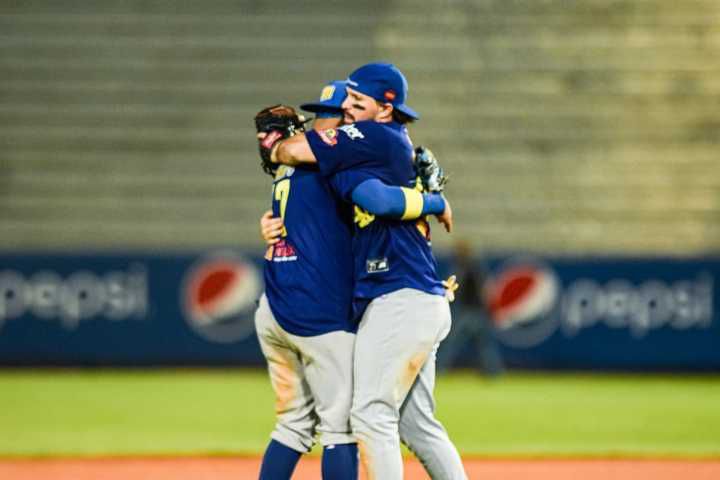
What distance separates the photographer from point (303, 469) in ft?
26.0

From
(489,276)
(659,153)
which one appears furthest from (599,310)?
(659,153)

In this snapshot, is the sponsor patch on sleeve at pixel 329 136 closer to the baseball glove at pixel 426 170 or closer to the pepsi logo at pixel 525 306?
the baseball glove at pixel 426 170

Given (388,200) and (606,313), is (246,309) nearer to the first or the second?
(606,313)

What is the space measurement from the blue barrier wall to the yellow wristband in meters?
9.45

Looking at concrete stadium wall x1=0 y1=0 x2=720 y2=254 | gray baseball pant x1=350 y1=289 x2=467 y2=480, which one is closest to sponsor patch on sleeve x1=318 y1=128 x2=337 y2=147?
gray baseball pant x1=350 y1=289 x2=467 y2=480

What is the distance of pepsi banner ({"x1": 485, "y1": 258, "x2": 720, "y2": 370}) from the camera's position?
1471 centimetres

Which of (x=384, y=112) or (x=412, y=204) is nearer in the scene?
(x=412, y=204)

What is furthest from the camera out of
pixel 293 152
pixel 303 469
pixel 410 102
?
pixel 410 102

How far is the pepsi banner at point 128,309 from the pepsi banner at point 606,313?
2.94m

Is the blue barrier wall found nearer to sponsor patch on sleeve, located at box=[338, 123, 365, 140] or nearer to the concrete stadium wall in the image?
the concrete stadium wall

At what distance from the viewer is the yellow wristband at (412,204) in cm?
520

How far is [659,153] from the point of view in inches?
668

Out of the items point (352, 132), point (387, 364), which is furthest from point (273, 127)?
point (387, 364)

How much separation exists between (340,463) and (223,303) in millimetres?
9317
